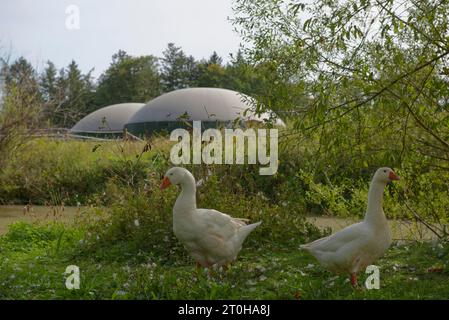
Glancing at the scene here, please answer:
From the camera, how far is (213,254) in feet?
17.4

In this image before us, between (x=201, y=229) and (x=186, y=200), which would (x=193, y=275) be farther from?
(x=186, y=200)

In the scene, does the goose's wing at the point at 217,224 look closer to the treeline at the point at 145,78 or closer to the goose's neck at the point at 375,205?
the goose's neck at the point at 375,205

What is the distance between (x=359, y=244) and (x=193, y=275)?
159 cm

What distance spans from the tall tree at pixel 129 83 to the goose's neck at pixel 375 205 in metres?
59.1

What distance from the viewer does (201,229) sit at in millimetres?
5152

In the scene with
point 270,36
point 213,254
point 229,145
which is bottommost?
point 213,254

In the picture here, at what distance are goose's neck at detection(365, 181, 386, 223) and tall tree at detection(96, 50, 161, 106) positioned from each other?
5906 centimetres

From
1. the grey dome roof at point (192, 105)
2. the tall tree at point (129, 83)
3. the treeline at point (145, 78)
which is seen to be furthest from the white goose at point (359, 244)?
the tall tree at point (129, 83)

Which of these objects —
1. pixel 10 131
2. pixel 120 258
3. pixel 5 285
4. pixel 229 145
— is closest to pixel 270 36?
pixel 229 145

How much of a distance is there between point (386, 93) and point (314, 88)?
3.21 feet

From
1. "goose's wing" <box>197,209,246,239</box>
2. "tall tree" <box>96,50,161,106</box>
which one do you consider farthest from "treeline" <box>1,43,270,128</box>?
"goose's wing" <box>197,209,246,239</box>

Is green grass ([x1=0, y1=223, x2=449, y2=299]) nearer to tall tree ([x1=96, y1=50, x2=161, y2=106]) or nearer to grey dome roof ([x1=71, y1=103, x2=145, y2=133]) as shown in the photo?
grey dome roof ([x1=71, y1=103, x2=145, y2=133])

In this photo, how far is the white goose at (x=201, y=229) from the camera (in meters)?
5.18
